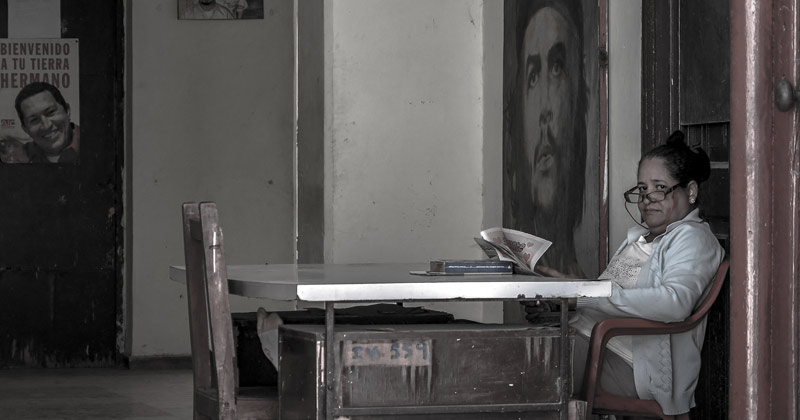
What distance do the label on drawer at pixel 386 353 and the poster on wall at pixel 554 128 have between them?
181cm

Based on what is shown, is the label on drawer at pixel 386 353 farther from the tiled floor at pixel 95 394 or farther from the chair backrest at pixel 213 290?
the tiled floor at pixel 95 394

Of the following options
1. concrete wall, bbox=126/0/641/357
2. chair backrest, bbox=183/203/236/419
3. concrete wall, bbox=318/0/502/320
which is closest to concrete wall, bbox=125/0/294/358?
concrete wall, bbox=126/0/641/357

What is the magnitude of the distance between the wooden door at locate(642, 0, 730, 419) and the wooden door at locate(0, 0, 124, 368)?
169 inches

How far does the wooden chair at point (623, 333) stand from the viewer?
12.4ft

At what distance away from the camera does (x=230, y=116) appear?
25.9ft

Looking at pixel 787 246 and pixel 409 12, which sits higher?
pixel 409 12

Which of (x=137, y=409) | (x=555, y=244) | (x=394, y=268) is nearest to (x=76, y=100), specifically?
(x=137, y=409)

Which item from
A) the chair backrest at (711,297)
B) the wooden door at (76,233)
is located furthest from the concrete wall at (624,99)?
the wooden door at (76,233)

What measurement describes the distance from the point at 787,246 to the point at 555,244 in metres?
2.56

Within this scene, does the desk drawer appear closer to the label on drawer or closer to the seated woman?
the label on drawer

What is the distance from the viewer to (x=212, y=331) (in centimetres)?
330

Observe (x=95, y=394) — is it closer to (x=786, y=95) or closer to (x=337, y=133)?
(x=337, y=133)

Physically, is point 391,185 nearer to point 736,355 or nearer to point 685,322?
point 685,322

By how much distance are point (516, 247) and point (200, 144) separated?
450cm
